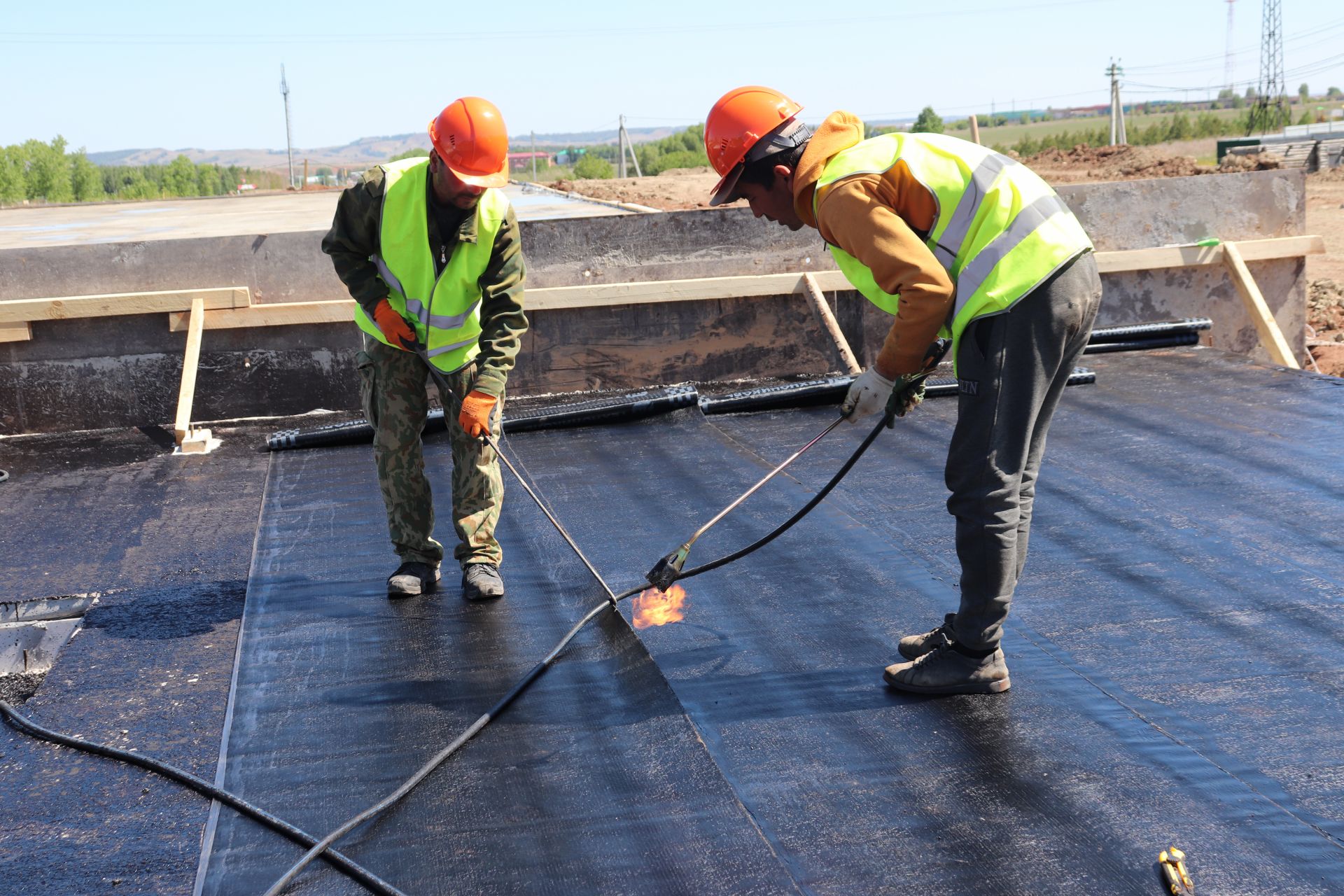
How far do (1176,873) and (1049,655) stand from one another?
99cm

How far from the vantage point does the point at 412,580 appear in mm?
3729

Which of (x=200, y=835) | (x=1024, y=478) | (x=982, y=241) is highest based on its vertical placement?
(x=982, y=241)

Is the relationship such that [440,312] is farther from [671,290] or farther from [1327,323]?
[1327,323]

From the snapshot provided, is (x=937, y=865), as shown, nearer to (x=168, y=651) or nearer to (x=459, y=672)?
(x=459, y=672)

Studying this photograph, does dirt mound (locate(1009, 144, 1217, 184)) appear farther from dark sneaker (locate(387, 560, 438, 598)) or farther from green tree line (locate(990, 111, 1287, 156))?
green tree line (locate(990, 111, 1287, 156))

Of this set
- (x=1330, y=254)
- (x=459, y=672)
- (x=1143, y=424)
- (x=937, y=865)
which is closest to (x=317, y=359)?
(x=459, y=672)

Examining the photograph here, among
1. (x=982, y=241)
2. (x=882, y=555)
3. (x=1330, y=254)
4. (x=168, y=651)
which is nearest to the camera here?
(x=982, y=241)

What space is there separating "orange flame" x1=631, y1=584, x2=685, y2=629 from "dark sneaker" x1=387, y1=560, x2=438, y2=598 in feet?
2.45

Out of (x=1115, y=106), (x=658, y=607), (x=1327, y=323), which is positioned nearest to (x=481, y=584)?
(x=658, y=607)

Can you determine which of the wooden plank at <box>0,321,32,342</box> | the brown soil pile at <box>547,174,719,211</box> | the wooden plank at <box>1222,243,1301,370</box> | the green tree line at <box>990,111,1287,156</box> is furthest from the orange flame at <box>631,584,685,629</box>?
the green tree line at <box>990,111,1287,156</box>

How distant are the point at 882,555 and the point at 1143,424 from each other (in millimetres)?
2224

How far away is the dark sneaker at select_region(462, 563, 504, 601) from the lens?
366 cm

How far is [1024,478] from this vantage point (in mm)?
2893

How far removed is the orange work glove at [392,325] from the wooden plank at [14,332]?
155 inches
